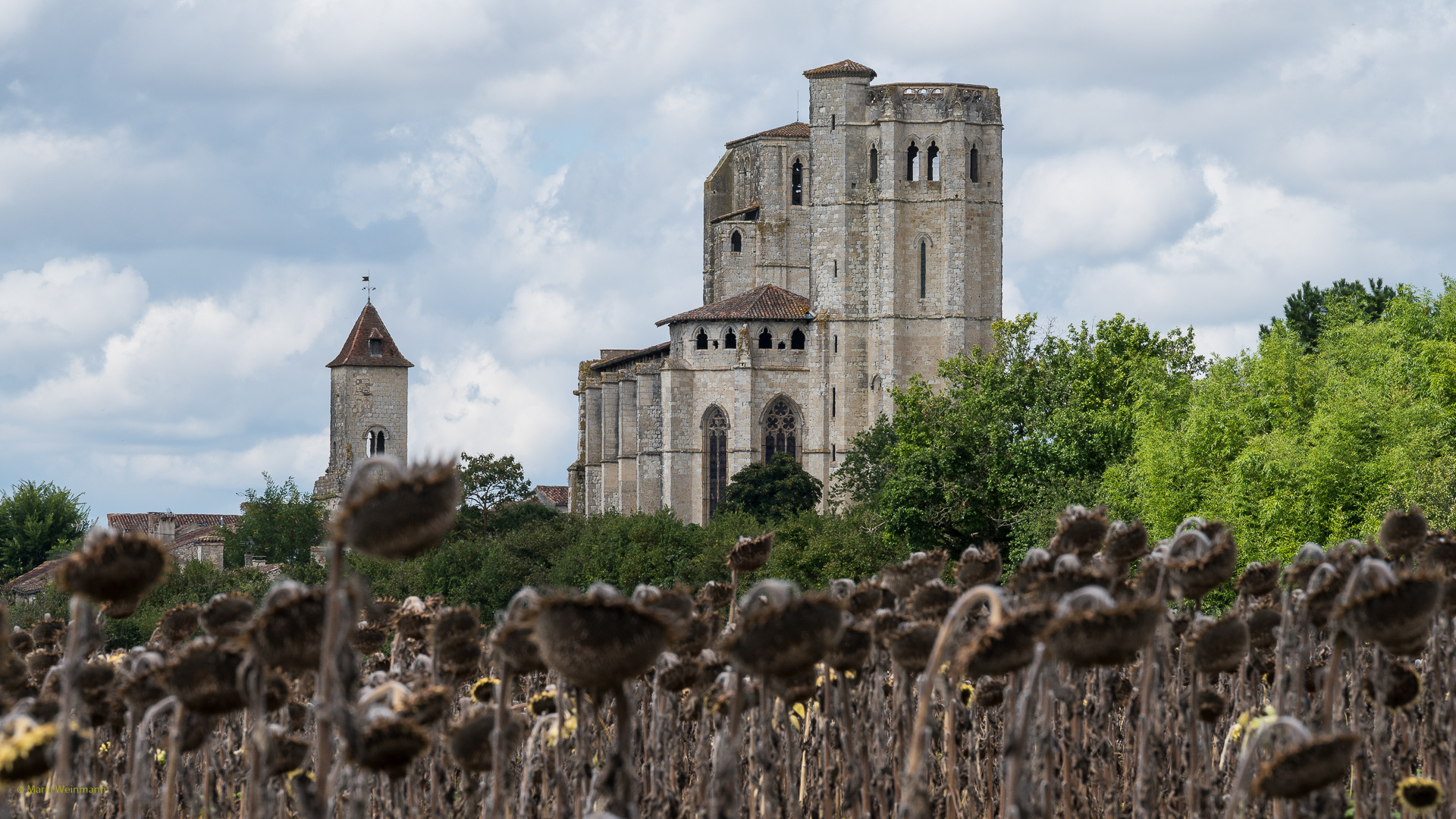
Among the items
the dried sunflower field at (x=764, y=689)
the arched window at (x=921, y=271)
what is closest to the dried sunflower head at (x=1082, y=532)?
the dried sunflower field at (x=764, y=689)

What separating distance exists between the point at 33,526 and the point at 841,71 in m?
43.2

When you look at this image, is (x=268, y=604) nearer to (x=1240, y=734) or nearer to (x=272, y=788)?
(x=272, y=788)

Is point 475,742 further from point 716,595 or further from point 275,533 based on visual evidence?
point 275,533

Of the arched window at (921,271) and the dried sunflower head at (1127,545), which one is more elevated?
the arched window at (921,271)

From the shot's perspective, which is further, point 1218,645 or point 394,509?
point 1218,645

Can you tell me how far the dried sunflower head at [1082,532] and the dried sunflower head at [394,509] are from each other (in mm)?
2567

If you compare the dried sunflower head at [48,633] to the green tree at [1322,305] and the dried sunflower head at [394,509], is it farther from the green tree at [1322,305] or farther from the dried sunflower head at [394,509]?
the green tree at [1322,305]

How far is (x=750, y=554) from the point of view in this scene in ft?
18.2

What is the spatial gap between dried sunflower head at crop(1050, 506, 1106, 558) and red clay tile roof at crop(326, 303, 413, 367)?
10016 cm

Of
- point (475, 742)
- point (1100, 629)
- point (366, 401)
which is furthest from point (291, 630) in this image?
point (366, 401)

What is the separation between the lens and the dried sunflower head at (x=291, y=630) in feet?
9.89

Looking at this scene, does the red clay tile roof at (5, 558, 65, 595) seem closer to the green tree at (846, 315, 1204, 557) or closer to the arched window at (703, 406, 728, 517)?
the arched window at (703, 406, 728, 517)

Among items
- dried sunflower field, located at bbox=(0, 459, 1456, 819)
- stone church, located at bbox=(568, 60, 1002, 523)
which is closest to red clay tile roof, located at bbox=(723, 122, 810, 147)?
stone church, located at bbox=(568, 60, 1002, 523)

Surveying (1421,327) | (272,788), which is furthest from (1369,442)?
(272,788)
